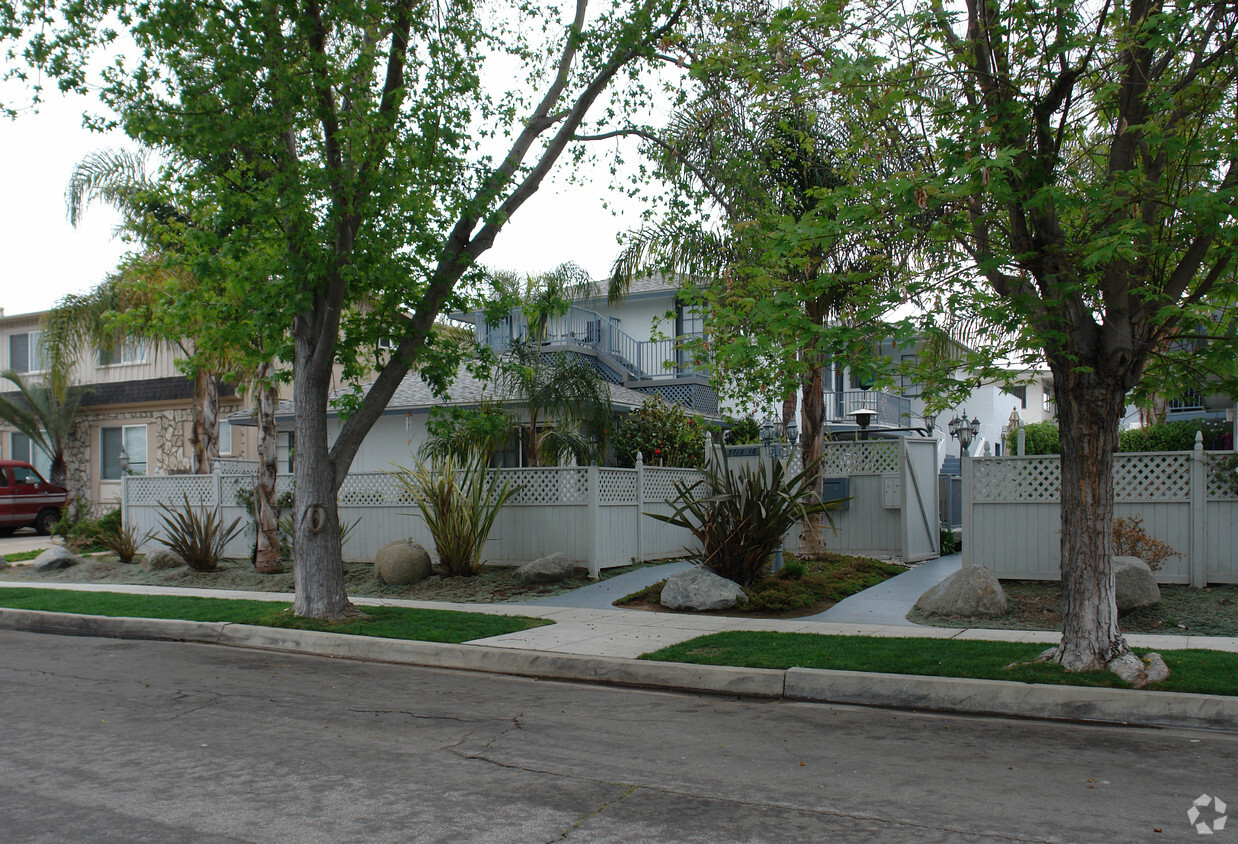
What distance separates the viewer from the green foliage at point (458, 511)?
14922mm

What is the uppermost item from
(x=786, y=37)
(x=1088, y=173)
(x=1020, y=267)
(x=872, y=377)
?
(x=786, y=37)

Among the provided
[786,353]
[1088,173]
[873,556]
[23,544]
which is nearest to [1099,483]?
[786,353]

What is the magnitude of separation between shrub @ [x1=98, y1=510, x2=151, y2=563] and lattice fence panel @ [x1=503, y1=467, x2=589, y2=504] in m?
8.40

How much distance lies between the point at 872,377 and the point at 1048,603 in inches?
210

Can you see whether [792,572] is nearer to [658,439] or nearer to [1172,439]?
[658,439]

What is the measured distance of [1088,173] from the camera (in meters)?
10.2

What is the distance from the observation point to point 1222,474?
11.8 metres

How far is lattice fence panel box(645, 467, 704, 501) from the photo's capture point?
16.7 metres

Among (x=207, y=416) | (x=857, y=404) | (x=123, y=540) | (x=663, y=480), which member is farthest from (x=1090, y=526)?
(x=857, y=404)

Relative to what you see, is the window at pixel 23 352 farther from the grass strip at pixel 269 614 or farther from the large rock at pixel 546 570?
the large rock at pixel 546 570

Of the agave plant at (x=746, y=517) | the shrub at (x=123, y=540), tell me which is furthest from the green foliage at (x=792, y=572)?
the shrub at (x=123, y=540)

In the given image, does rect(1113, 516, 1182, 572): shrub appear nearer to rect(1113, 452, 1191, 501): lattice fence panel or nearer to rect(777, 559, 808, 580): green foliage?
rect(1113, 452, 1191, 501): lattice fence panel

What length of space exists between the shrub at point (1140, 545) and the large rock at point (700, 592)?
4.71 metres

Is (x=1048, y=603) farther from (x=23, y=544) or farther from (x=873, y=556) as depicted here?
(x=23, y=544)
